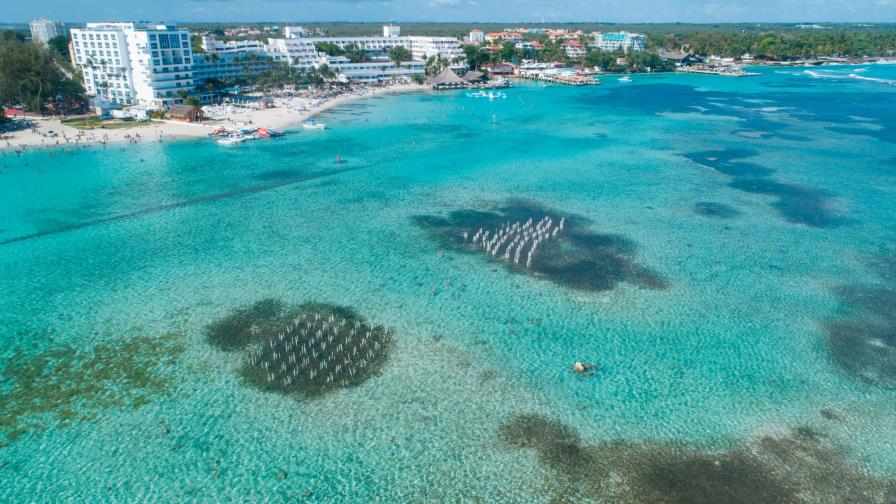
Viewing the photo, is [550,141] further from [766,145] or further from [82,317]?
[82,317]

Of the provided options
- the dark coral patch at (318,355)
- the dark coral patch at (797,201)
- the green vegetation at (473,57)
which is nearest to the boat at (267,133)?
the dark coral patch at (318,355)

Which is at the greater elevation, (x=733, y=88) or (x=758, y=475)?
(x=733, y=88)

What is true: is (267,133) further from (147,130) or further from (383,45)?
(383,45)

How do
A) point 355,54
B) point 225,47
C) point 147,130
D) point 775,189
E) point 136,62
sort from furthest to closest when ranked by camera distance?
point 355,54
point 225,47
point 136,62
point 147,130
point 775,189

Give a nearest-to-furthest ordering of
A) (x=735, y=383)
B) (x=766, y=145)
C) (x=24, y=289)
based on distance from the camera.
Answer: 1. (x=735, y=383)
2. (x=24, y=289)
3. (x=766, y=145)

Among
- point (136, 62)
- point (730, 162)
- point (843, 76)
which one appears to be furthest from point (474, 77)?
point (843, 76)

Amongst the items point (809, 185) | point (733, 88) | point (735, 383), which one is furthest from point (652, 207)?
point (733, 88)

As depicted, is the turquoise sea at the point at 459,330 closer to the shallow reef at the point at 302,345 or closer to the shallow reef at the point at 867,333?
the shallow reef at the point at 867,333
